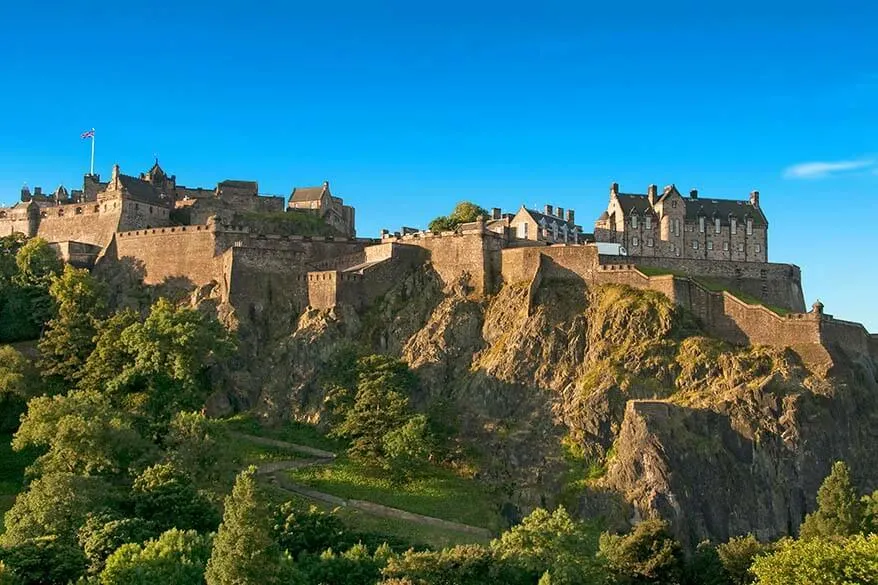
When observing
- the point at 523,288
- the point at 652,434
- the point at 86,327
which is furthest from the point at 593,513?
the point at 86,327

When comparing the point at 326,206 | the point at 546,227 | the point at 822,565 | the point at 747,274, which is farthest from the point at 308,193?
the point at 822,565

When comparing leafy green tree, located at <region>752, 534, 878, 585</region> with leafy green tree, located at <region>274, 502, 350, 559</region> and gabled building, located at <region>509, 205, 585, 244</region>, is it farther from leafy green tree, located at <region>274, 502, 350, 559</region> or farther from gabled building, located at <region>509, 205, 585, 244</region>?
gabled building, located at <region>509, 205, 585, 244</region>

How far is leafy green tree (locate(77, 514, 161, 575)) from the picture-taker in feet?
A: 188

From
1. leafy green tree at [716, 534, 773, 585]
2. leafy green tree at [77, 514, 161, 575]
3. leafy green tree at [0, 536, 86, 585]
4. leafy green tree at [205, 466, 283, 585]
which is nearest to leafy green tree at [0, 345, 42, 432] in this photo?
leafy green tree at [77, 514, 161, 575]

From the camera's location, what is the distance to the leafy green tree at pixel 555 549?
57125mm

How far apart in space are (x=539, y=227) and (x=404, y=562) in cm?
5224

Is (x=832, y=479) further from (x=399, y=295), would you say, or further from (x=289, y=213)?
(x=289, y=213)

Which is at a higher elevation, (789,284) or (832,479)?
(789,284)

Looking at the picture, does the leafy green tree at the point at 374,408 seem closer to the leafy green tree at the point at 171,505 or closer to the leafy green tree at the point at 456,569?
the leafy green tree at the point at 171,505

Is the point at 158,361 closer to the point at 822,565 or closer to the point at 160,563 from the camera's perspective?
the point at 160,563

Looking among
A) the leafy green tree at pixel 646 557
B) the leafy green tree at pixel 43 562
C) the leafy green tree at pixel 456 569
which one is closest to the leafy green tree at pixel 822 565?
the leafy green tree at pixel 646 557

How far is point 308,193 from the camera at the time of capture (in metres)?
109

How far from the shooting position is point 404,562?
56.0 m

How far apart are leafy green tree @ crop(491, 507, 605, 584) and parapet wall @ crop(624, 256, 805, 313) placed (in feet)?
99.6
